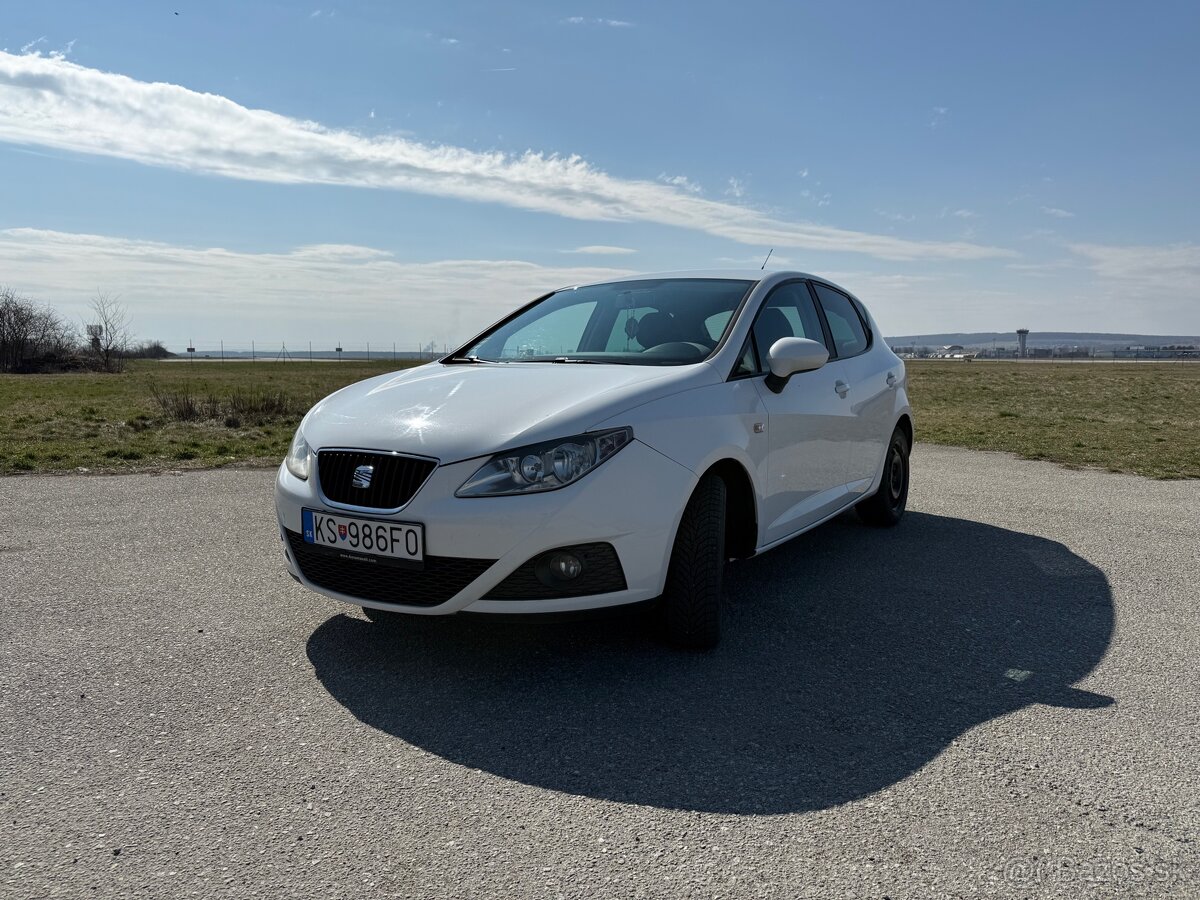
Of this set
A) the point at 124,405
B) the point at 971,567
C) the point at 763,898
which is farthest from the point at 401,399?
the point at 124,405

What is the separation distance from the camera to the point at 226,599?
14.8 feet

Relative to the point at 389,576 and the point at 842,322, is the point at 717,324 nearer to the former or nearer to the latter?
the point at 842,322

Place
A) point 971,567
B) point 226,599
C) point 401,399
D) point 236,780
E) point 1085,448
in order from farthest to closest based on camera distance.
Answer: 1. point 1085,448
2. point 971,567
3. point 226,599
4. point 401,399
5. point 236,780

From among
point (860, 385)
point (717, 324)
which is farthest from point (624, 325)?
point (860, 385)

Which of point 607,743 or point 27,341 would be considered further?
point 27,341

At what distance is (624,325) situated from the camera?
4625 millimetres

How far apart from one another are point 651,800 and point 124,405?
19494 mm

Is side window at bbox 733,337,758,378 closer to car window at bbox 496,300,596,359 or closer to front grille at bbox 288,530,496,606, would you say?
car window at bbox 496,300,596,359

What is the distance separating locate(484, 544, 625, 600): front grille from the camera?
3.21 m

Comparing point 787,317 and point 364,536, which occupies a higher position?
point 787,317

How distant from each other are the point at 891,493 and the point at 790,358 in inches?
103

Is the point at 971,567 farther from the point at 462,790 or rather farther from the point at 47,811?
the point at 47,811

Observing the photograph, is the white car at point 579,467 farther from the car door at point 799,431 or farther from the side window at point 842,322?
the side window at point 842,322

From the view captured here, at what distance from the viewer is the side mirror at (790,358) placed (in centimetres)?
412
